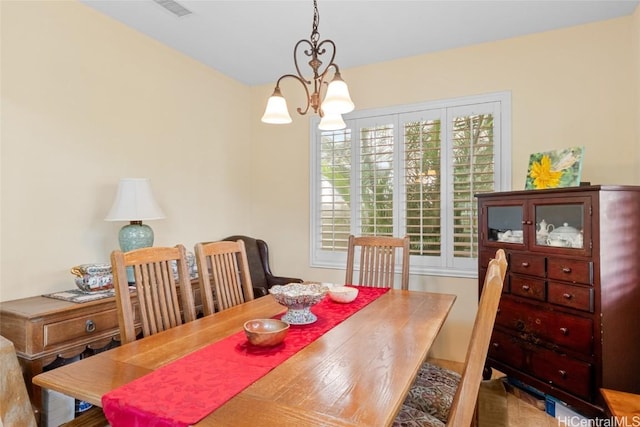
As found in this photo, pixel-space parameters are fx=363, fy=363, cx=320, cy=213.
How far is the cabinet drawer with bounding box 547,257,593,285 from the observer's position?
81.4 inches

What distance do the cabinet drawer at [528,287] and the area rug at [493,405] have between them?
2.43 ft

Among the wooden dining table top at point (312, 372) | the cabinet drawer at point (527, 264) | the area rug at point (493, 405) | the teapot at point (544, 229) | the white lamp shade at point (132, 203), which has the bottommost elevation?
the area rug at point (493, 405)

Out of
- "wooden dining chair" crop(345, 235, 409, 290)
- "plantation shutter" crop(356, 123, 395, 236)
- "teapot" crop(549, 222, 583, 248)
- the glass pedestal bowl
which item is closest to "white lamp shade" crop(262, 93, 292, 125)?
the glass pedestal bowl

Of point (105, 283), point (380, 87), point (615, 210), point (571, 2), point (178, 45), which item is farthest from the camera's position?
point (380, 87)

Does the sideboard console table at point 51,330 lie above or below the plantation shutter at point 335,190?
below

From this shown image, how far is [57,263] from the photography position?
2.29m

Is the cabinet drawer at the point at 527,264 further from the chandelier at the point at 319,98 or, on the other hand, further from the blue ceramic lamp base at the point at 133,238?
the blue ceramic lamp base at the point at 133,238

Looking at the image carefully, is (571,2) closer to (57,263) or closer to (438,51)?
(438,51)

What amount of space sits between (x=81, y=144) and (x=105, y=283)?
37.7 inches

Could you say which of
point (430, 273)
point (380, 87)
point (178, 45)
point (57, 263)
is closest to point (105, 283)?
point (57, 263)

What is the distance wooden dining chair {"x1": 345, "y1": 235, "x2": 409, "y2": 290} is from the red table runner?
1.19 meters

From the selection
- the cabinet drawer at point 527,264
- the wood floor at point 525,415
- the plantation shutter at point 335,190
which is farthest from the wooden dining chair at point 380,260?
the wood floor at point 525,415

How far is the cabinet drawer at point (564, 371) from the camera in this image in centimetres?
205

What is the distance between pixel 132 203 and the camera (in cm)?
239
